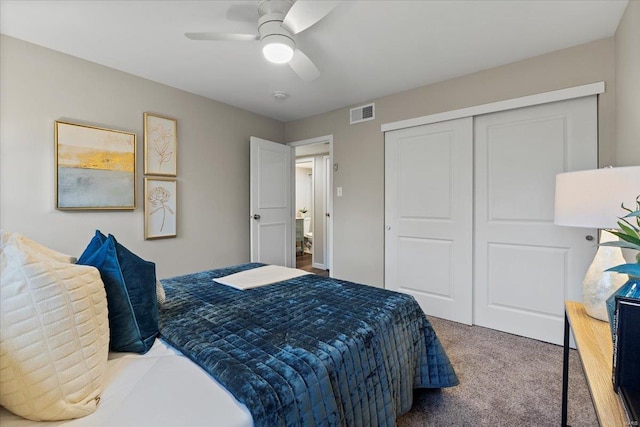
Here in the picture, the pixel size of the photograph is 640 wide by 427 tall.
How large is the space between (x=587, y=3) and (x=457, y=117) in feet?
3.62

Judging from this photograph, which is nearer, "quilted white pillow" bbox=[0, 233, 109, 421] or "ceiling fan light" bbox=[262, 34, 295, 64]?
"quilted white pillow" bbox=[0, 233, 109, 421]

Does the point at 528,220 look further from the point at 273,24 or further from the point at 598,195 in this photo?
the point at 273,24

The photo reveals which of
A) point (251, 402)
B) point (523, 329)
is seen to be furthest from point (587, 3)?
point (251, 402)

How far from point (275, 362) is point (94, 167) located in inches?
97.8

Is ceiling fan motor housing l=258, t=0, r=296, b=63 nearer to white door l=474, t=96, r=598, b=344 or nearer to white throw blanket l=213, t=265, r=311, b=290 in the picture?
white throw blanket l=213, t=265, r=311, b=290

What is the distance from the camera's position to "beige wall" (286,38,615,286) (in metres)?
2.17

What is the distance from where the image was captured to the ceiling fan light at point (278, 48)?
1738 mm

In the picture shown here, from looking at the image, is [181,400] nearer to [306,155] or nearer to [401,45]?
[401,45]

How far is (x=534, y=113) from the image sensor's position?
7.98 feet

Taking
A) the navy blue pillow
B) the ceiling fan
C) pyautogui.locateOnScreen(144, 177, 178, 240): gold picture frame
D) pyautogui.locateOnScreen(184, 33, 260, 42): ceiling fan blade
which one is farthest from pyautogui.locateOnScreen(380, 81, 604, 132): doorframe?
the navy blue pillow

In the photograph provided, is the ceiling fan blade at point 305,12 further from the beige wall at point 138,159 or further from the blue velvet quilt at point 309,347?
the beige wall at point 138,159

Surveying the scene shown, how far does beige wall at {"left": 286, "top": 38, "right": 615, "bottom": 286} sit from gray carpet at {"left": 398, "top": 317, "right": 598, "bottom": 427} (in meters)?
1.35

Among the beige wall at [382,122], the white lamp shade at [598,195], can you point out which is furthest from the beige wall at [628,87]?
the white lamp shade at [598,195]

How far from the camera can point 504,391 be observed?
1751 millimetres
